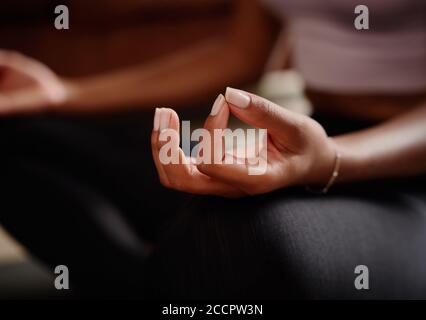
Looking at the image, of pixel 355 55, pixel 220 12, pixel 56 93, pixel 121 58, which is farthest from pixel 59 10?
pixel 355 55

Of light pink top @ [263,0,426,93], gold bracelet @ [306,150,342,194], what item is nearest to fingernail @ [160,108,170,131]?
gold bracelet @ [306,150,342,194]

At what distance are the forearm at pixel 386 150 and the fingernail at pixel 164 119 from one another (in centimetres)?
14

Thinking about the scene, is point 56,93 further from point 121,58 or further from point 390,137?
point 121,58

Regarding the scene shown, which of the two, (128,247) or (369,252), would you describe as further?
(128,247)

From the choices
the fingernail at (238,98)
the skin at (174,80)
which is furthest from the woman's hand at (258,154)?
the skin at (174,80)

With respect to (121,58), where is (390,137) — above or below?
below

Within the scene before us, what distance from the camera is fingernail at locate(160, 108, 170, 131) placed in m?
0.32

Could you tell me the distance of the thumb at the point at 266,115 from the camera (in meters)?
0.33

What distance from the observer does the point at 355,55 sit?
55 centimetres

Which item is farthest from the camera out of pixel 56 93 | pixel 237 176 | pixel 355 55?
pixel 56 93

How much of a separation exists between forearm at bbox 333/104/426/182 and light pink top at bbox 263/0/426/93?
90 millimetres

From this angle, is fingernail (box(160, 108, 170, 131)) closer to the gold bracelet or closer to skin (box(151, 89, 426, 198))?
skin (box(151, 89, 426, 198))

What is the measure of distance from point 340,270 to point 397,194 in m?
0.11

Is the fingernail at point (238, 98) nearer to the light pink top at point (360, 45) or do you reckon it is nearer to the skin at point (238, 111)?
the skin at point (238, 111)
